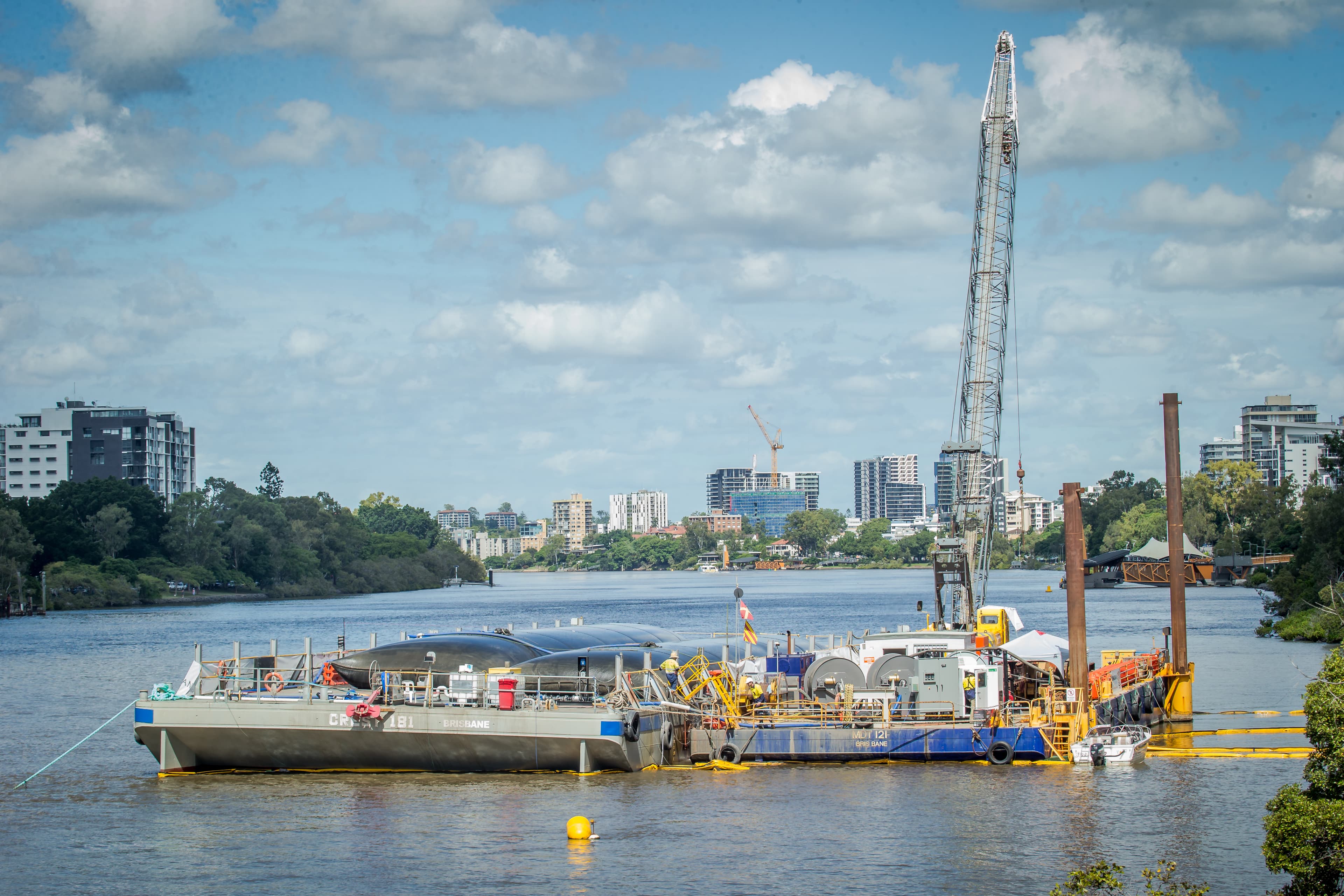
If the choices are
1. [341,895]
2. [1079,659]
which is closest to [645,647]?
[1079,659]

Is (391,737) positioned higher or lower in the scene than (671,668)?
lower

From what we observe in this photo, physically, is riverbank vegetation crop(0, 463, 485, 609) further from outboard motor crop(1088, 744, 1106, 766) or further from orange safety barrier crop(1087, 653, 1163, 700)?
outboard motor crop(1088, 744, 1106, 766)

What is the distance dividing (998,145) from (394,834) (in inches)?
2762

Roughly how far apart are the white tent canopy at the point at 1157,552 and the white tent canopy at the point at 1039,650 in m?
132

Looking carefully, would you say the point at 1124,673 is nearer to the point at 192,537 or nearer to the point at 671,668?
the point at 671,668

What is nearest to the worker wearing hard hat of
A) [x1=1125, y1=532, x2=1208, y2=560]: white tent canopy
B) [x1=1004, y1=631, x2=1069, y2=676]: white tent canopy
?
[x1=1004, y1=631, x2=1069, y2=676]: white tent canopy

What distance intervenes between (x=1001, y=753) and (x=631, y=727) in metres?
9.55

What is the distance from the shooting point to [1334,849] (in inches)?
622

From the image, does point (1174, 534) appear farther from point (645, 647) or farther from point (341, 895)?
point (341, 895)

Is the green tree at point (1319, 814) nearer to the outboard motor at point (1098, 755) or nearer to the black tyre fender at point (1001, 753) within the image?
the black tyre fender at point (1001, 753)

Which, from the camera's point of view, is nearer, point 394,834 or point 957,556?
point 394,834

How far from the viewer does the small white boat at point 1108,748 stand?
117 feet

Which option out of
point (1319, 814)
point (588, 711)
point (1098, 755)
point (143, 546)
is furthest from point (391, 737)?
point (143, 546)

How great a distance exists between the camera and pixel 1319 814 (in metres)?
15.8
